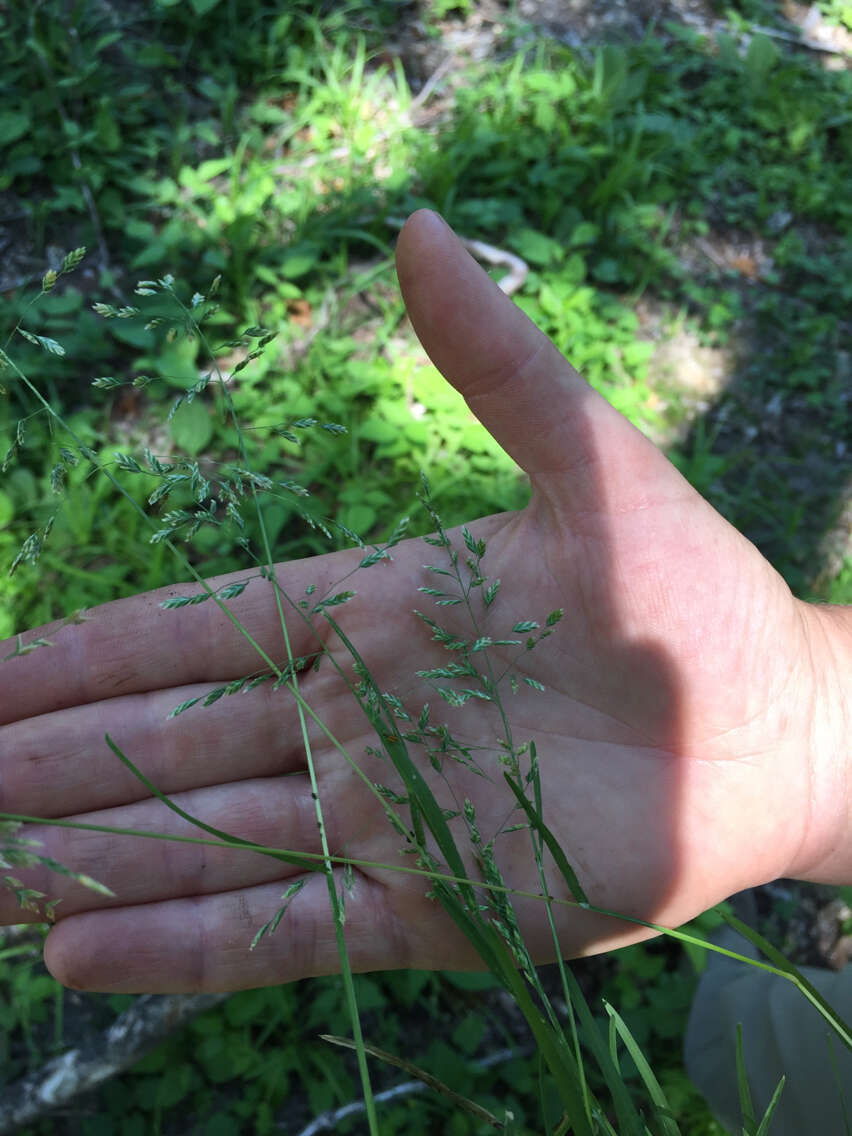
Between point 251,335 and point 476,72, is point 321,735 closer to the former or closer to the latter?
point 251,335

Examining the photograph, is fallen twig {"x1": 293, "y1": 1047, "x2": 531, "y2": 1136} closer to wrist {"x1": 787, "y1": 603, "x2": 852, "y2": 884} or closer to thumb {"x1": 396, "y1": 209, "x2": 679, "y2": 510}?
wrist {"x1": 787, "y1": 603, "x2": 852, "y2": 884}

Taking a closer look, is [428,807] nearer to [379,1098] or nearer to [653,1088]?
[653,1088]

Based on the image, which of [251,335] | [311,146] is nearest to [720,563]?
[251,335]

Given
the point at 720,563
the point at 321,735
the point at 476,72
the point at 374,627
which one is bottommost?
the point at 321,735

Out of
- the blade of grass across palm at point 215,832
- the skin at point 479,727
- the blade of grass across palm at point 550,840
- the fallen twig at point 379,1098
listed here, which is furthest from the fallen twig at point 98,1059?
the blade of grass across palm at point 550,840

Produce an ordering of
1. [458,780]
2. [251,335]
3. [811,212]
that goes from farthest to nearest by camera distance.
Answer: [811,212]
[458,780]
[251,335]

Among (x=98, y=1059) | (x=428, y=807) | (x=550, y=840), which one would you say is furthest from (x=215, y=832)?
(x=98, y=1059)

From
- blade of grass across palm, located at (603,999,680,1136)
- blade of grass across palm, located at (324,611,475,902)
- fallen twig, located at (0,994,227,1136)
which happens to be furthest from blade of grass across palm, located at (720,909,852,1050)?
fallen twig, located at (0,994,227,1136)
